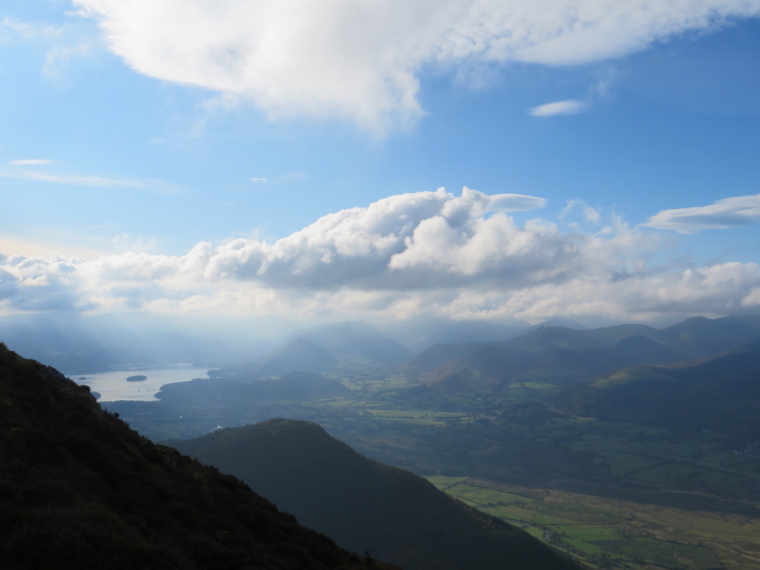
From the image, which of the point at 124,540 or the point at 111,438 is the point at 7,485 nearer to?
the point at 124,540

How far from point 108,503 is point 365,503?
82754 mm

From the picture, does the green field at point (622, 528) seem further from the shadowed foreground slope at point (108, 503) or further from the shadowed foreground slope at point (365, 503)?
the shadowed foreground slope at point (108, 503)

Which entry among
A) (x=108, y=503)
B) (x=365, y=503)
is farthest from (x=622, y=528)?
(x=108, y=503)

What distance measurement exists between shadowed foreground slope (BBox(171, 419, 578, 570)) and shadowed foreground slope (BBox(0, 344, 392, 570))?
5871 cm

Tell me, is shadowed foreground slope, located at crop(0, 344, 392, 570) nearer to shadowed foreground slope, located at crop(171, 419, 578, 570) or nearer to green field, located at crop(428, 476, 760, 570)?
shadowed foreground slope, located at crop(171, 419, 578, 570)

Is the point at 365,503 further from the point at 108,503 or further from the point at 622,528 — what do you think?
the point at 622,528

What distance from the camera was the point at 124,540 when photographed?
19.7 meters

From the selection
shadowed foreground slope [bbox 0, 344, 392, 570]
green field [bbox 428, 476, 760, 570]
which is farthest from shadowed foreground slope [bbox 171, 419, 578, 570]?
shadowed foreground slope [bbox 0, 344, 392, 570]

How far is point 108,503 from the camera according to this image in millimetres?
24203

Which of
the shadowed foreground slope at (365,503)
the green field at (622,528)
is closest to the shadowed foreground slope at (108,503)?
the shadowed foreground slope at (365,503)

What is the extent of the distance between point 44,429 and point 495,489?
7372 inches

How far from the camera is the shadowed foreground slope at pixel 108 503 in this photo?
18.7m

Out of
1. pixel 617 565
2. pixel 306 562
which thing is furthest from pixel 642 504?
pixel 306 562

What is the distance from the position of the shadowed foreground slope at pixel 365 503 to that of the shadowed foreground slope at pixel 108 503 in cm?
5871
